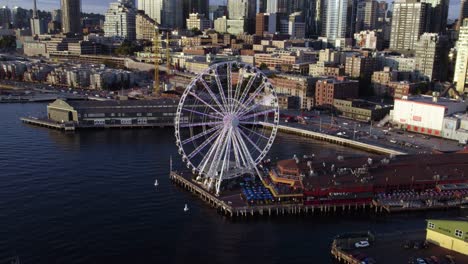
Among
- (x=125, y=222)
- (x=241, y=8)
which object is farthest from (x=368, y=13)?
(x=125, y=222)

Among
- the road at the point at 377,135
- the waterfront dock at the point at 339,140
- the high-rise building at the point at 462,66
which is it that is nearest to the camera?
the waterfront dock at the point at 339,140

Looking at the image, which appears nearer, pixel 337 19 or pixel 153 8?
pixel 337 19

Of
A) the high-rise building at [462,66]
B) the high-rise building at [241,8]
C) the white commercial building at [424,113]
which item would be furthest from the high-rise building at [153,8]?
the white commercial building at [424,113]

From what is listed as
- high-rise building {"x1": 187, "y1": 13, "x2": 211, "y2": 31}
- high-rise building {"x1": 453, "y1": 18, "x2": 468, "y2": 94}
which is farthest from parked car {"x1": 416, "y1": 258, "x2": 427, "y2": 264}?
high-rise building {"x1": 187, "y1": 13, "x2": 211, "y2": 31}

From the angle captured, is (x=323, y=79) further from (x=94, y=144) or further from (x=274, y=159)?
(x=94, y=144)

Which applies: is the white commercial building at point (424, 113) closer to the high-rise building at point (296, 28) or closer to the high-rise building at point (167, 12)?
the high-rise building at point (296, 28)

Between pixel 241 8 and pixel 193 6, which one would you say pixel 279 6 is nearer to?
pixel 241 8
